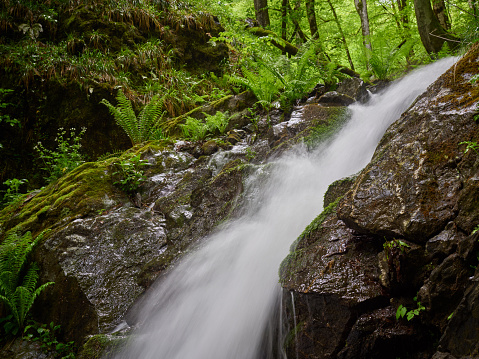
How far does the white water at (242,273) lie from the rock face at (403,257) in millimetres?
480

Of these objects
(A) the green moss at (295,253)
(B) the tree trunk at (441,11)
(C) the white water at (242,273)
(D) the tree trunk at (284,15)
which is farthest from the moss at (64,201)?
(D) the tree trunk at (284,15)

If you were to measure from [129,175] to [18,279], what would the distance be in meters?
1.98

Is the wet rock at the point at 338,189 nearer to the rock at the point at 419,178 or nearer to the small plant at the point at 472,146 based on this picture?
the rock at the point at 419,178

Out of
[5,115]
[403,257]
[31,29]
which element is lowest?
[403,257]

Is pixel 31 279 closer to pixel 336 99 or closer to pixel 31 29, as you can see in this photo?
pixel 336 99

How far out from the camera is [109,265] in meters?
3.77

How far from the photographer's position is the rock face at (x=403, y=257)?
1.66 meters

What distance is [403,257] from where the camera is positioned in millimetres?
1836

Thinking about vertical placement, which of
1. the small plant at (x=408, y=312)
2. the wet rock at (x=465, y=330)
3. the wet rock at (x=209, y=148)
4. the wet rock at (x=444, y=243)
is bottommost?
A: the small plant at (x=408, y=312)

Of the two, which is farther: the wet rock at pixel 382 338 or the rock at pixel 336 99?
the rock at pixel 336 99

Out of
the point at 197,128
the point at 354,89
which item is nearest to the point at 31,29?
the point at 197,128

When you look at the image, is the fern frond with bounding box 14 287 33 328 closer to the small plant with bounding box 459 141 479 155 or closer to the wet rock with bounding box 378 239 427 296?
the wet rock with bounding box 378 239 427 296

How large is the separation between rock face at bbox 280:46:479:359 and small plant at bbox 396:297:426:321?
0.4 inches

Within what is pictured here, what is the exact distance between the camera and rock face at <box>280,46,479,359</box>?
5.45ft
